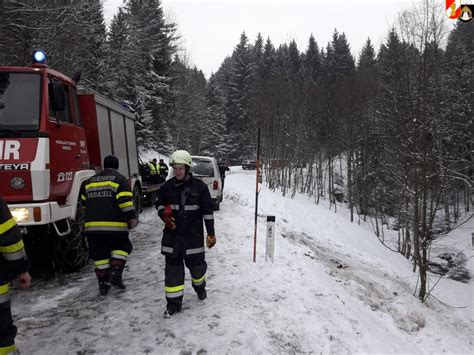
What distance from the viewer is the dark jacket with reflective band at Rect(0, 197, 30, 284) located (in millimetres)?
2947

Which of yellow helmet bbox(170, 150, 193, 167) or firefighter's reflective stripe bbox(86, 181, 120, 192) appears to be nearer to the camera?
yellow helmet bbox(170, 150, 193, 167)

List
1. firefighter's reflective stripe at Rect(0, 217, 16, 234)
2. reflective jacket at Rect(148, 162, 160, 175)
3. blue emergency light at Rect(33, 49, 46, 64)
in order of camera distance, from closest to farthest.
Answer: firefighter's reflective stripe at Rect(0, 217, 16, 234) → blue emergency light at Rect(33, 49, 46, 64) → reflective jacket at Rect(148, 162, 160, 175)

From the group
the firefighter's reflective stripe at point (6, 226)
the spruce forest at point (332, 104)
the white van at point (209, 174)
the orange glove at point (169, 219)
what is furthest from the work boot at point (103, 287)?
the spruce forest at point (332, 104)

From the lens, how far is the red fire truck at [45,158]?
15.6 feet

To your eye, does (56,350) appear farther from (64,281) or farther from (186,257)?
(64,281)

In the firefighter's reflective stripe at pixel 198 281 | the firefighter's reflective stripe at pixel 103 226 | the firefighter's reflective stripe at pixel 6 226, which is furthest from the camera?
the firefighter's reflective stripe at pixel 103 226

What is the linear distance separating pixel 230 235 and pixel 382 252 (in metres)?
11.4

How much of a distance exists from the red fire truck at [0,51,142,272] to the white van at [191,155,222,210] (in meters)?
5.24

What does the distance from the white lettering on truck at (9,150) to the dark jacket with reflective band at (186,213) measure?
6.71ft

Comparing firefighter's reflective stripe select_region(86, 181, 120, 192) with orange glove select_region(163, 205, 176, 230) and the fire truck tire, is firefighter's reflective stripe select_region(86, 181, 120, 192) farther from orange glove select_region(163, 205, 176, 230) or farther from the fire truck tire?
the fire truck tire

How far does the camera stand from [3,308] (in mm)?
3045

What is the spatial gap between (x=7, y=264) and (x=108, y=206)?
6.58 ft

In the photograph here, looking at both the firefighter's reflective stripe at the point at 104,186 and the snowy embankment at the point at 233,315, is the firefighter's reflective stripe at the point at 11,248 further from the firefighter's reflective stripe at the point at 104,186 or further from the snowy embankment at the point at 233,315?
the firefighter's reflective stripe at the point at 104,186

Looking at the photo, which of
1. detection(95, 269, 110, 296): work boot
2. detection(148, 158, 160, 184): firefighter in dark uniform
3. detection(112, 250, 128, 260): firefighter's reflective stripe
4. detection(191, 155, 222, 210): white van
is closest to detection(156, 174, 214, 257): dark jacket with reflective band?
detection(112, 250, 128, 260): firefighter's reflective stripe
